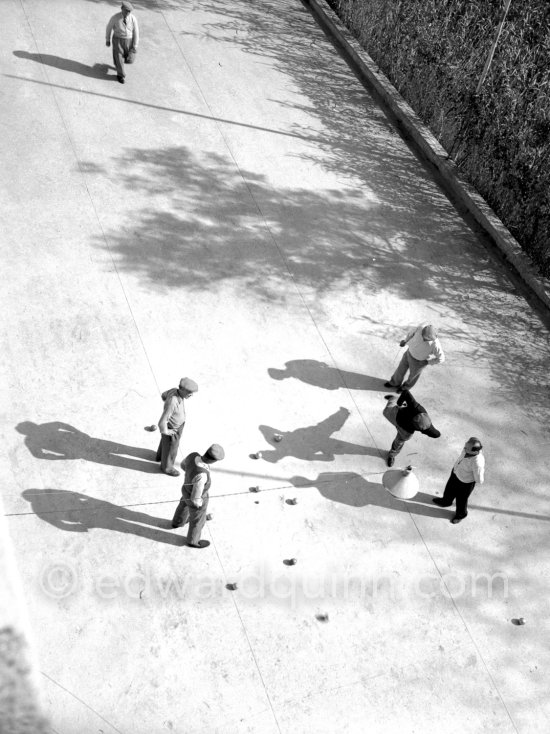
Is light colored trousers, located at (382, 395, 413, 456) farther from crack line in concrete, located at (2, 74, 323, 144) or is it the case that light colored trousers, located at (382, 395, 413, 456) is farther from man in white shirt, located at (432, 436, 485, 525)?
crack line in concrete, located at (2, 74, 323, 144)

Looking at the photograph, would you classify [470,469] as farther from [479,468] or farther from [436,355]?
[436,355]

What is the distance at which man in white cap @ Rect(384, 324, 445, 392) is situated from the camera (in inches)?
356

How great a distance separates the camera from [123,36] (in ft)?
42.0

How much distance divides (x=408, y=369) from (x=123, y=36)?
6952 millimetres

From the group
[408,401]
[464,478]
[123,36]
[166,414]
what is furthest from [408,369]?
[123,36]

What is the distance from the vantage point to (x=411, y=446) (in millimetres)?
9227

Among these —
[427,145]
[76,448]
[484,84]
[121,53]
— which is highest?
[484,84]

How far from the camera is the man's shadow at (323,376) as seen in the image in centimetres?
960

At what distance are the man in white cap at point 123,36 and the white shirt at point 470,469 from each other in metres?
8.41

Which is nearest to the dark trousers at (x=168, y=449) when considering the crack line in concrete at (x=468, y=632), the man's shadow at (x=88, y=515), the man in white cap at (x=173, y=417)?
the man in white cap at (x=173, y=417)

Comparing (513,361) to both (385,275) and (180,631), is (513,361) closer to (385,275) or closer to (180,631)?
(385,275)

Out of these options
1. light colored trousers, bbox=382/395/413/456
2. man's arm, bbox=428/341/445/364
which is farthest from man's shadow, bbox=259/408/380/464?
man's arm, bbox=428/341/445/364

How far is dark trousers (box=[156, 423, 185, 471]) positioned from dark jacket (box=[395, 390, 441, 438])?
6.99 feet

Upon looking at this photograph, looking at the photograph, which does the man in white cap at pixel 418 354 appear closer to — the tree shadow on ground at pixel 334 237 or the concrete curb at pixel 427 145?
the tree shadow on ground at pixel 334 237
